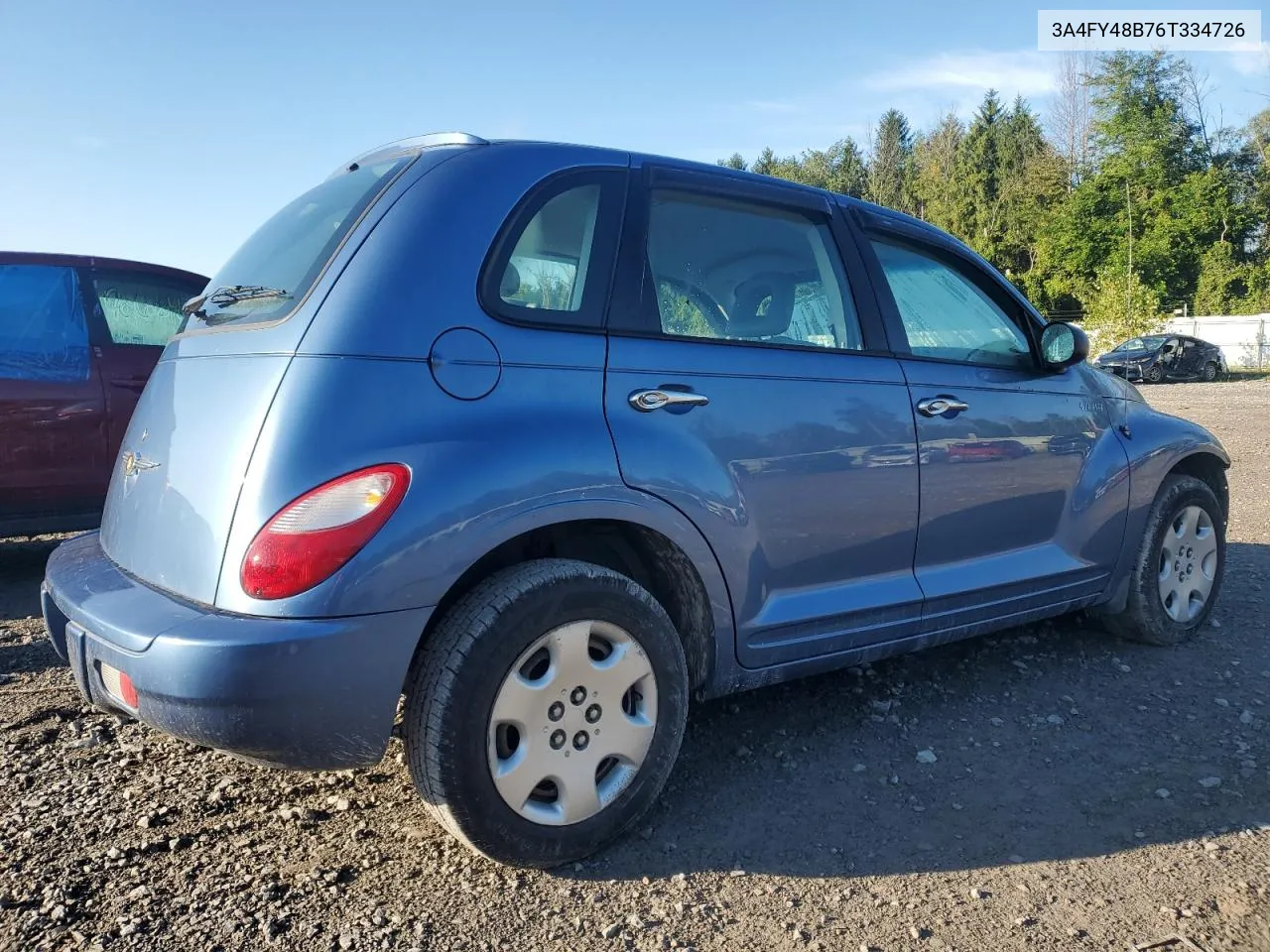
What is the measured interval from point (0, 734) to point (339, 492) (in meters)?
2.01

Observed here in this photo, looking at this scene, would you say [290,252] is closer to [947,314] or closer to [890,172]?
[947,314]

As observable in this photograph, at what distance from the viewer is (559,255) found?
261 centimetres

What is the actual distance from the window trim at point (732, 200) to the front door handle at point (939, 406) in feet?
0.69

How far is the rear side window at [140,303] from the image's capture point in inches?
214

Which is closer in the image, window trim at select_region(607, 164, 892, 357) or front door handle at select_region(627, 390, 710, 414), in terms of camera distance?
front door handle at select_region(627, 390, 710, 414)

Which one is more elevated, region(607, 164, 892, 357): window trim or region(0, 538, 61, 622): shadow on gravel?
region(607, 164, 892, 357): window trim

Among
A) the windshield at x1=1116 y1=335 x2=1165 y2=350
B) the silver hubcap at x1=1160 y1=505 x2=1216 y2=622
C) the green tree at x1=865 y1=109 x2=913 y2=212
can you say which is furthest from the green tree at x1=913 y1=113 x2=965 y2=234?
the silver hubcap at x1=1160 y1=505 x2=1216 y2=622

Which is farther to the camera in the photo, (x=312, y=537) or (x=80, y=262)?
(x=80, y=262)

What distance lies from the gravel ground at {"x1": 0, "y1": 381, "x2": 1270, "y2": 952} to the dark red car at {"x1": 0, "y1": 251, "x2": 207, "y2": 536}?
5.98ft

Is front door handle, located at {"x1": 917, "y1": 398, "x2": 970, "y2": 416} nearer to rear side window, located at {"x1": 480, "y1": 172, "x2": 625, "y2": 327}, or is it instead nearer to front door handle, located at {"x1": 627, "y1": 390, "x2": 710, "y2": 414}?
front door handle, located at {"x1": 627, "y1": 390, "x2": 710, "y2": 414}

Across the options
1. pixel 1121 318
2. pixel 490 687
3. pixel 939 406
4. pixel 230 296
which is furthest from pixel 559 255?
pixel 1121 318

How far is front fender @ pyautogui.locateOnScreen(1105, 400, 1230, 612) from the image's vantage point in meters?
4.00

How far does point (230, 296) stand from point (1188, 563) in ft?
13.3

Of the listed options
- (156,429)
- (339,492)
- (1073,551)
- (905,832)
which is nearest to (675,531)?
(339,492)
